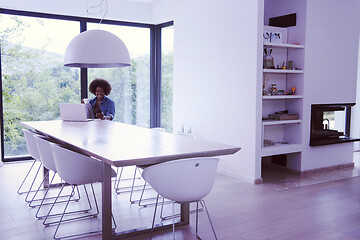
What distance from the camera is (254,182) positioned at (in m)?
5.04

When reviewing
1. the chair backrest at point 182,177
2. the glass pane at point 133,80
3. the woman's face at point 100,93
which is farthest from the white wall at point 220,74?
the chair backrest at point 182,177

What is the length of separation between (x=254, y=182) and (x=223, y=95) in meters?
1.39

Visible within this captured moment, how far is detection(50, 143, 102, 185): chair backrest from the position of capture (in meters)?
3.18

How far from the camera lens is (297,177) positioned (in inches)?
213

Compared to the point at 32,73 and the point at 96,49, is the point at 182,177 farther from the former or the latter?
the point at 32,73

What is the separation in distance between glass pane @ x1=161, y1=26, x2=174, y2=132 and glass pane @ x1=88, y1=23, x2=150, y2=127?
1.10 feet

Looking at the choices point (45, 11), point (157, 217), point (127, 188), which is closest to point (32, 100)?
point (45, 11)

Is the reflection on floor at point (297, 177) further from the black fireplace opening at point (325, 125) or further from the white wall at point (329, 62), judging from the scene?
the black fireplace opening at point (325, 125)

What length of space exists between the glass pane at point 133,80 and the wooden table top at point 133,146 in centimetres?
343

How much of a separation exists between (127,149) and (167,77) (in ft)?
15.9

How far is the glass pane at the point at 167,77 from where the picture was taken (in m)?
7.48

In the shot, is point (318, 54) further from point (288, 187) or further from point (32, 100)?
point (32, 100)

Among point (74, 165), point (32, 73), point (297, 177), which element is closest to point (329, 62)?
point (297, 177)

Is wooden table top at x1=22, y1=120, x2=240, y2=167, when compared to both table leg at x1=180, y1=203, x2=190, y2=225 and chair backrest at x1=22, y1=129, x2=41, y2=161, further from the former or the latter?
table leg at x1=180, y1=203, x2=190, y2=225
